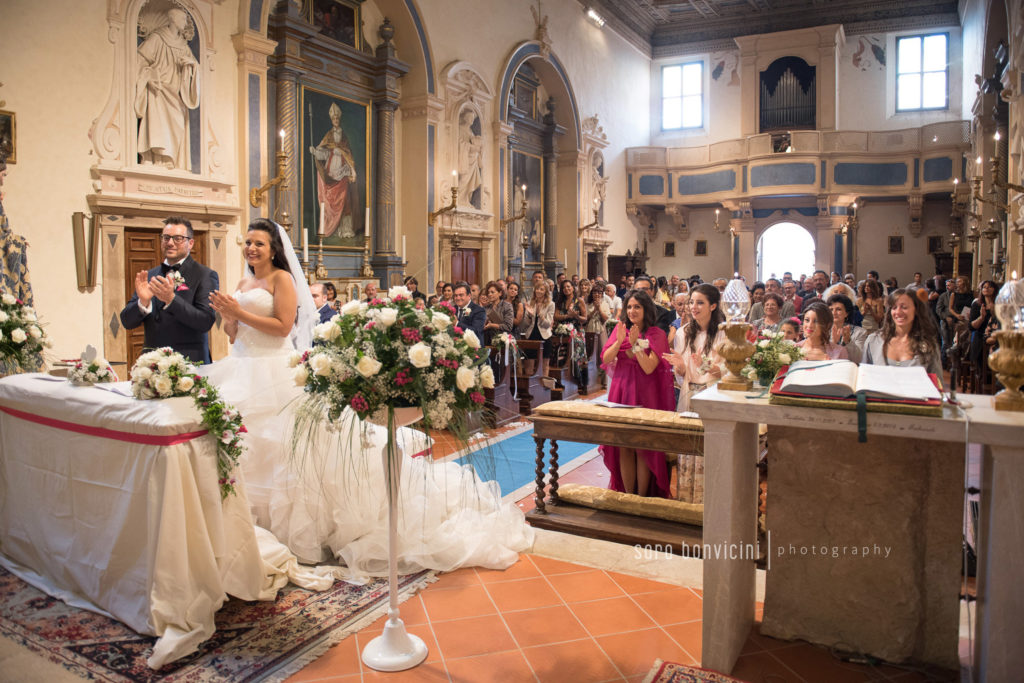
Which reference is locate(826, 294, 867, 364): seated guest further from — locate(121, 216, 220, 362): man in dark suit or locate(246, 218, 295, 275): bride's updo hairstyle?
locate(121, 216, 220, 362): man in dark suit

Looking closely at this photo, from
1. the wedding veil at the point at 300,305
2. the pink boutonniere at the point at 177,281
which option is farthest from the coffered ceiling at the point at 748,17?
the pink boutonniere at the point at 177,281

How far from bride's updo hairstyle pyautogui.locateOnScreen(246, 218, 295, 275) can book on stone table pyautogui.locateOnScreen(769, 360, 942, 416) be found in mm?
2764

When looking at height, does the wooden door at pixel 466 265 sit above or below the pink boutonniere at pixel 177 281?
above

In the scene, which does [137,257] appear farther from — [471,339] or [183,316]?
[471,339]

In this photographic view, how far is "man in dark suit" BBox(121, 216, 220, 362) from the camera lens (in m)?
4.23

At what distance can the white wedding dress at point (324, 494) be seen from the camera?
397cm

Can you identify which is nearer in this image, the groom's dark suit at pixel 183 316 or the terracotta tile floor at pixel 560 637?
the terracotta tile floor at pixel 560 637

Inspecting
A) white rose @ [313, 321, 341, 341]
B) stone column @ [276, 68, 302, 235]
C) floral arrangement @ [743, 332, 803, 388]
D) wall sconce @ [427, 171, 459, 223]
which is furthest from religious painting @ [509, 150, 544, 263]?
white rose @ [313, 321, 341, 341]

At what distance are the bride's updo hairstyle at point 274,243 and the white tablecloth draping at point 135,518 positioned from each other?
3.49ft

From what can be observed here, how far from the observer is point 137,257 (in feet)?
24.5

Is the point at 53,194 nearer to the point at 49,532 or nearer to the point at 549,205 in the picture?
the point at 49,532

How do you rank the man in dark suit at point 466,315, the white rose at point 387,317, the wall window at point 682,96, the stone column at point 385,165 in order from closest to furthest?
the white rose at point 387,317
the man in dark suit at point 466,315
the stone column at point 385,165
the wall window at point 682,96

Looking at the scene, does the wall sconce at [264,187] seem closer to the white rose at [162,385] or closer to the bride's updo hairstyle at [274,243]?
the bride's updo hairstyle at [274,243]

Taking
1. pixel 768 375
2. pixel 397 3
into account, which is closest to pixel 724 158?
pixel 397 3
